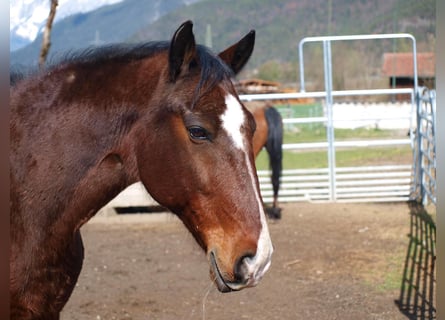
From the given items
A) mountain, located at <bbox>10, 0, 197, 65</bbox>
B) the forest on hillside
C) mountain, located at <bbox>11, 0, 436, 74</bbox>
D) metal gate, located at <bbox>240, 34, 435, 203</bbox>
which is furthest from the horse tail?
mountain, located at <bbox>10, 0, 197, 65</bbox>

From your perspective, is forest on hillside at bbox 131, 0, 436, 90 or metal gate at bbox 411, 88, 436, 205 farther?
forest on hillside at bbox 131, 0, 436, 90

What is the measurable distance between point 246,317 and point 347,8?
41.2m

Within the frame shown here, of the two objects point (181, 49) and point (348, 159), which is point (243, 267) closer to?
point (181, 49)

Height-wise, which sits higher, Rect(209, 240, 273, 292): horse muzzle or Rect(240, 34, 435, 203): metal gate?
Rect(209, 240, 273, 292): horse muzzle

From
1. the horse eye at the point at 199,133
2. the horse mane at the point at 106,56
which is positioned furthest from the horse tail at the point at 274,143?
the horse eye at the point at 199,133

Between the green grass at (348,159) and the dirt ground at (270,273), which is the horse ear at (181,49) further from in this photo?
the green grass at (348,159)

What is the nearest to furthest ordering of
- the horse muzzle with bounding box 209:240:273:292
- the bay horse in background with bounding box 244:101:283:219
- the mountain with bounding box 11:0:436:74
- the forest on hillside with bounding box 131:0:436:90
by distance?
1. the horse muzzle with bounding box 209:240:273:292
2. the mountain with bounding box 11:0:436:74
3. the bay horse in background with bounding box 244:101:283:219
4. the forest on hillside with bounding box 131:0:436:90

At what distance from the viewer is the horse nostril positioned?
1.87m

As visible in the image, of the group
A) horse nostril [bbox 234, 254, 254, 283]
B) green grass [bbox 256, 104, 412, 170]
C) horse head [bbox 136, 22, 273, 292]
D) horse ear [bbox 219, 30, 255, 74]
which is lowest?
green grass [bbox 256, 104, 412, 170]

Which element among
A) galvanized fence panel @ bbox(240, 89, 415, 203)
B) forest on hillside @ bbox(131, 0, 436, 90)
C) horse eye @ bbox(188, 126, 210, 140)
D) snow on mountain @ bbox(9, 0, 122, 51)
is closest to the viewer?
horse eye @ bbox(188, 126, 210, 140)

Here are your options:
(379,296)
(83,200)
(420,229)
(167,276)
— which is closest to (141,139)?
(83,200)

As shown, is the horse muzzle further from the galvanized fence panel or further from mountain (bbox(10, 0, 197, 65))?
the galvanized fence panel

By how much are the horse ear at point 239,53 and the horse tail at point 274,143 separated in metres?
6.48

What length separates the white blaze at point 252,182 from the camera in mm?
1867
